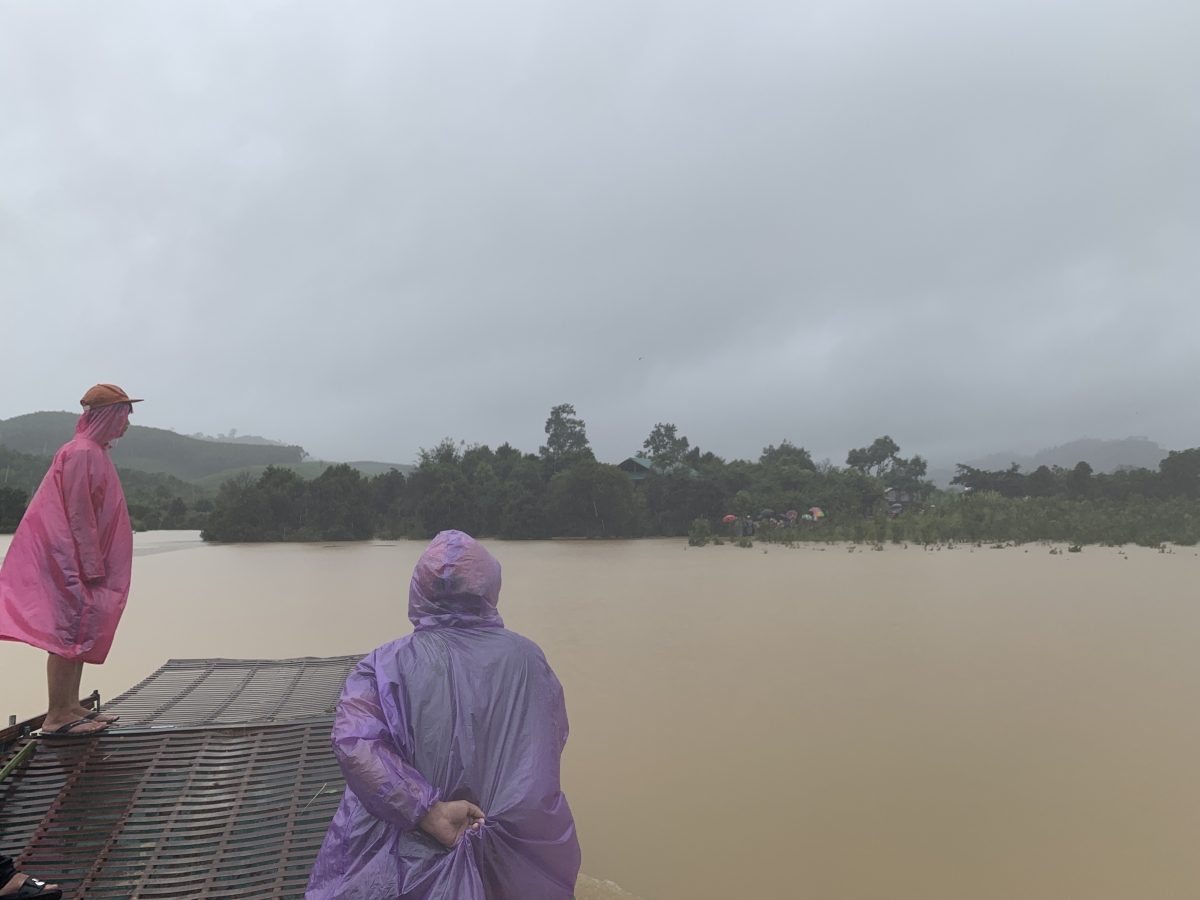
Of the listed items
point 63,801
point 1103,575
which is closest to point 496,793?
point 63,801

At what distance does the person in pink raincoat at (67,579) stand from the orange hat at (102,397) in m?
0.02

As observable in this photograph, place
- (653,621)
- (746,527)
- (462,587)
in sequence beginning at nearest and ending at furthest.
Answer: (462,587) < (653,621) < (746,527)

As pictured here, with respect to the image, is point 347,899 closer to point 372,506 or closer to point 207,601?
point 207,601

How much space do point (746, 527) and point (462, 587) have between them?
16.1m

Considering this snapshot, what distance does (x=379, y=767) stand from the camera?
3.18 feet

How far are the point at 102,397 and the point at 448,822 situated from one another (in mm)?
1971

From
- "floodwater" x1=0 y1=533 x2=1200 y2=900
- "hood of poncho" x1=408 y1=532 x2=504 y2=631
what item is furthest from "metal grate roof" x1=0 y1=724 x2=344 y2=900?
"floodwater" x1=0 y1=533 x2=1200 y2=900

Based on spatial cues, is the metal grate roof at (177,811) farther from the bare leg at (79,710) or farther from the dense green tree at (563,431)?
the dense green tree at (563,431)

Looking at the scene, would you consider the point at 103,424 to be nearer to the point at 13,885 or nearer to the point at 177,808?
the point at 177,808

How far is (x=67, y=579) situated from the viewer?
6.54ft

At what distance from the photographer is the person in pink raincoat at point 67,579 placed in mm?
1954

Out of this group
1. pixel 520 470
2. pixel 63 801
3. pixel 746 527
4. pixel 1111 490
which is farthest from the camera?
pixel 520 470

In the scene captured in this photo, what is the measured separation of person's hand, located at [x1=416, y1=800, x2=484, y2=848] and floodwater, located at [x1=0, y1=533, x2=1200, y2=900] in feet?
5.75

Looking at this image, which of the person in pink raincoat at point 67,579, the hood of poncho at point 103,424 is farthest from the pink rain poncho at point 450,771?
the hood of poncho at point 103,424
